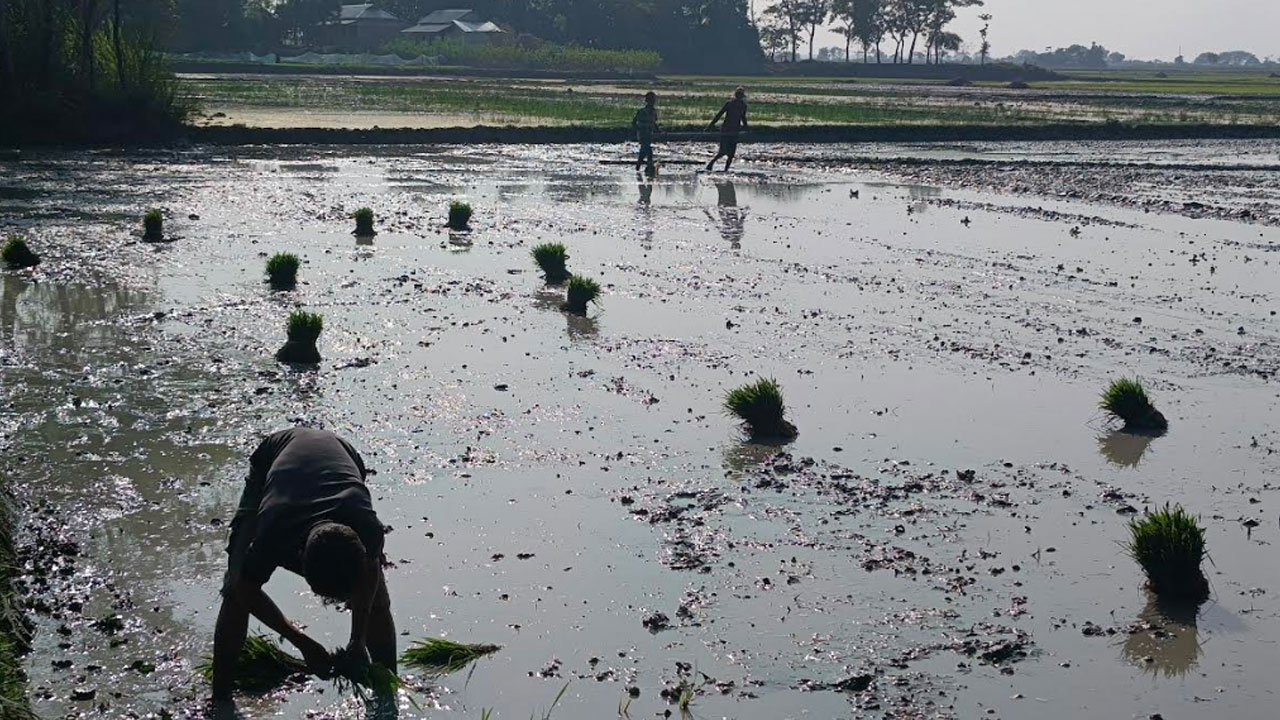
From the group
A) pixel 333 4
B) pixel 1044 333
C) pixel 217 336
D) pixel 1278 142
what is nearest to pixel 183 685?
pixel 217 336

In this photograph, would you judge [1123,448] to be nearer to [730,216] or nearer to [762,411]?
[762,411]

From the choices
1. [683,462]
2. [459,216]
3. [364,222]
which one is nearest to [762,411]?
[683,462]

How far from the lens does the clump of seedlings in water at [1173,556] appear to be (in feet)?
23.2

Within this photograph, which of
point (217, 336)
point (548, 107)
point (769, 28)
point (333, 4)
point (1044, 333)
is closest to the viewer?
point (217, 336)

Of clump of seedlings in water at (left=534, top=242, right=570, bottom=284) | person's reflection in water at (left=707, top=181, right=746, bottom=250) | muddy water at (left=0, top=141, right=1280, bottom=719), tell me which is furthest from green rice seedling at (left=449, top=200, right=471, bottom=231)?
clump of seedlings in water at (left=534, top=242, right=570, bottom=284)

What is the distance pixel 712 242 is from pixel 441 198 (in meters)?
6.30

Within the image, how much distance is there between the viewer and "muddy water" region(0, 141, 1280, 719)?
6258 mm

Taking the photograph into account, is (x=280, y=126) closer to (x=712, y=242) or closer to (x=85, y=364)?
(x=712, y=242)

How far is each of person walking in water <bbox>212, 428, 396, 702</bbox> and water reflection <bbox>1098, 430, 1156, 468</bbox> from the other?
5610mm

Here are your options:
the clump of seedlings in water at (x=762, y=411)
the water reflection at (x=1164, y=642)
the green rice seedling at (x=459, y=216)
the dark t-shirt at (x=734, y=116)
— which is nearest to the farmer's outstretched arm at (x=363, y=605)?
the water reflection at (x=1164, y=642)

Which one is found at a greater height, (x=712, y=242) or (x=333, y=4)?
(x=333, y=4)

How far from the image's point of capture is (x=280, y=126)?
120 ft

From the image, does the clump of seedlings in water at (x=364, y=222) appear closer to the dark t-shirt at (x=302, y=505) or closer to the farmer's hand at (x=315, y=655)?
the dark t-shirt at (x=302, y=505)

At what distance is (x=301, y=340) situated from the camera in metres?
11.4
